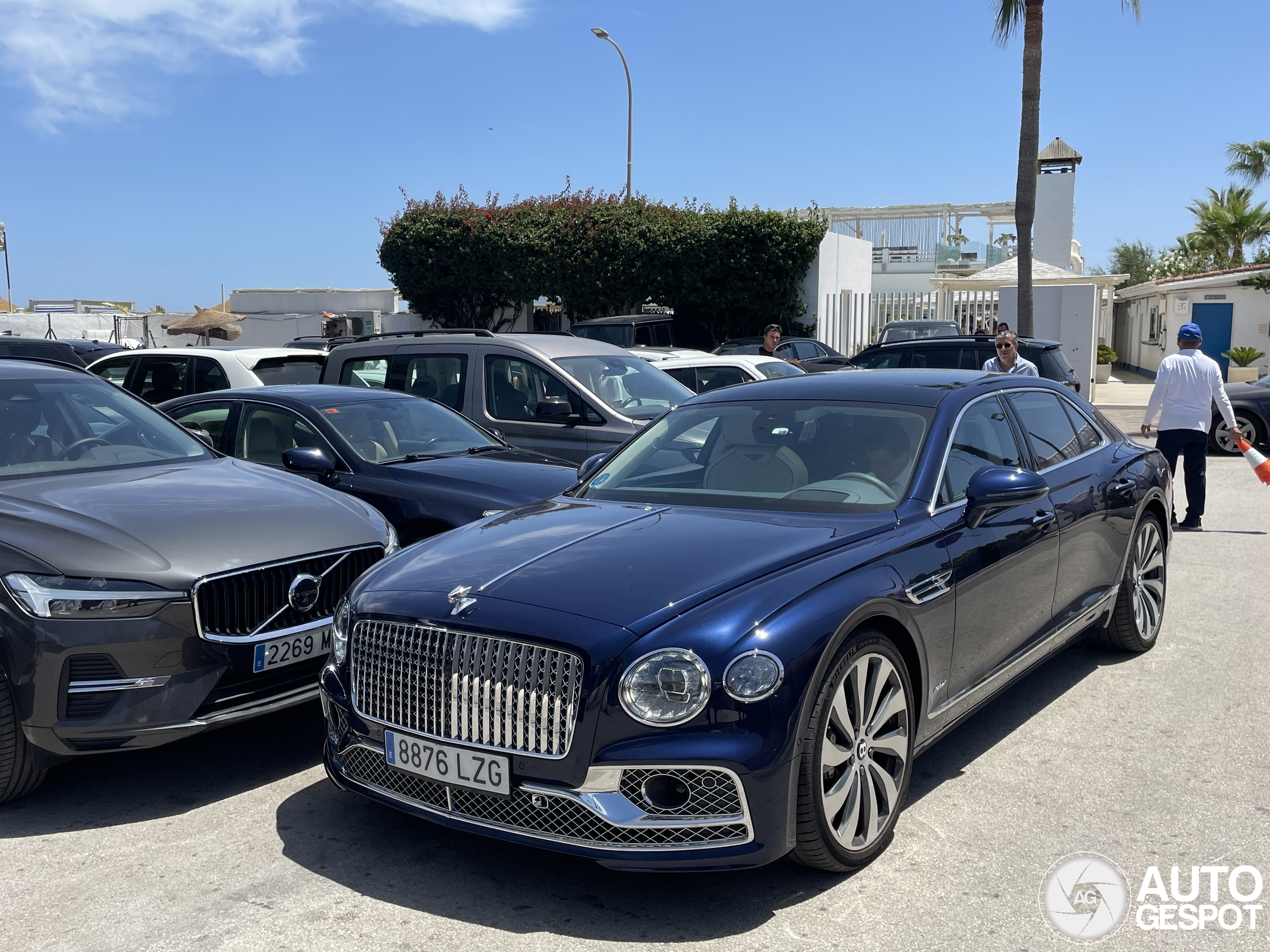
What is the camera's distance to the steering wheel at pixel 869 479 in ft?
14.5

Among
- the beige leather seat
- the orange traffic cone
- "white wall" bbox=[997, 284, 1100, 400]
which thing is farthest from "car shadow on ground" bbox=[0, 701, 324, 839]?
"white wall" bbox=[997, 284, 1100, 400]

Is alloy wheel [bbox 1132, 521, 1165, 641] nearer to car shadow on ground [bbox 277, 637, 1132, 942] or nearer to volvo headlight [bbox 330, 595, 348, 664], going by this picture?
car shadow on ground [bbox 277, 637, 1132, 942]

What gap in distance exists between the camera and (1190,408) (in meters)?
10.3

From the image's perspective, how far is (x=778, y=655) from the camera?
336cm

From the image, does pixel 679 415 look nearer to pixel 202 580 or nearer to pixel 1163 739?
pixel 202 580

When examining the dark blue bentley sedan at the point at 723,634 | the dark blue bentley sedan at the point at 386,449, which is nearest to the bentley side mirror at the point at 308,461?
the dark blue bentley sedan at the point at 386,449

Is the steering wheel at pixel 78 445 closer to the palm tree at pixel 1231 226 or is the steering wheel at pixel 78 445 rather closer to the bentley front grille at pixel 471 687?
the bentley front grille at pixel 471 687

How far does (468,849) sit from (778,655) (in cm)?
139

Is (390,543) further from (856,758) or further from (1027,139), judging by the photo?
(1027,139)

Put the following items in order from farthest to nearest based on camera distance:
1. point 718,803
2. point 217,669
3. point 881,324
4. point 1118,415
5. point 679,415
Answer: point 881,324 < point 1118,415 < point 679,415 < point 217,669 < point 718,803

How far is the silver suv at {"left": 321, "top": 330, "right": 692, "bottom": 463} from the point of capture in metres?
9.20

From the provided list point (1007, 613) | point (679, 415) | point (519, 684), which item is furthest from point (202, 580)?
point (1007, 613)

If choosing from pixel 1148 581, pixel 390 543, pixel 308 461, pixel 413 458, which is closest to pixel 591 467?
pixel 390 543

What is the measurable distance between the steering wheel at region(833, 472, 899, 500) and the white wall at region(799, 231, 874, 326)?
73.2 ft
